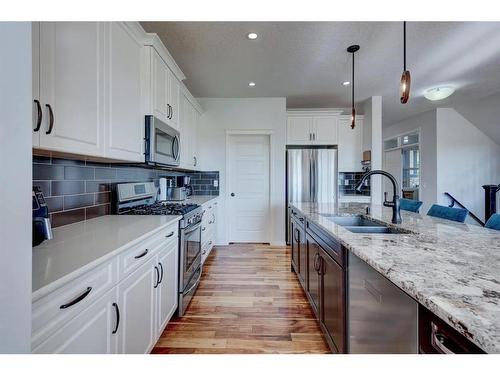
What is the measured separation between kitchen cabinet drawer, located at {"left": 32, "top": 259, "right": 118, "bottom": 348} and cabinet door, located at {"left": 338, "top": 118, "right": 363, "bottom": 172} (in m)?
4.57

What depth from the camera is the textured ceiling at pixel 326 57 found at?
248 cm

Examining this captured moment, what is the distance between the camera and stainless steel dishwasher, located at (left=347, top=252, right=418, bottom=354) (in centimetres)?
84

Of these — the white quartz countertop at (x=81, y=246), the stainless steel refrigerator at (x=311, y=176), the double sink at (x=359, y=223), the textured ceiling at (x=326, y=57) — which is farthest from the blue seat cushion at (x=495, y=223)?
the stainless steel refrigerator at (x=311, y=176)

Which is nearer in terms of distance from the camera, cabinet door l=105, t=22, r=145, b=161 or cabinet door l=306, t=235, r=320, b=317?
cabinet door l=105, t=22, r=145, b=161

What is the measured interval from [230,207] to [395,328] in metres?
3.82

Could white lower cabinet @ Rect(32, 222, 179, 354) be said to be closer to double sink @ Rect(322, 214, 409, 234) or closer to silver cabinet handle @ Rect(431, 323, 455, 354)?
silver cabinet handle @ Rect(431, 323, 455, 354)

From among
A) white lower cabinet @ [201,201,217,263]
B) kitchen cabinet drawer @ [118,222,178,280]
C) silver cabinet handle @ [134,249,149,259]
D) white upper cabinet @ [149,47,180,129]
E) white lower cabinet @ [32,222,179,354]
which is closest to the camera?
white lower cabinet @ [32,222,179,354]

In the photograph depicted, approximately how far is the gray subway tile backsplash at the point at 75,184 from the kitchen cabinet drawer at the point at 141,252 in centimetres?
63

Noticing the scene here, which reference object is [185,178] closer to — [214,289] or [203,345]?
[214,289]

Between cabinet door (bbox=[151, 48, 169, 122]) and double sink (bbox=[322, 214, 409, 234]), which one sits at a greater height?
cabinet door (bbox=[151, 48, 169, 122])

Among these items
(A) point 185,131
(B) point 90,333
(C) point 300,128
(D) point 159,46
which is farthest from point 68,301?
(C) point 300,128

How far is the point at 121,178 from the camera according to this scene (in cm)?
242

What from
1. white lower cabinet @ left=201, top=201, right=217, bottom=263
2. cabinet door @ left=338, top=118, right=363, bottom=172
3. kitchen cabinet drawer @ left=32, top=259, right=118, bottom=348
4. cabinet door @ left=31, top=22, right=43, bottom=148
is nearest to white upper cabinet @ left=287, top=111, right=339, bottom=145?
cabinet door @ left=338, top=118, right=363, bottom=172

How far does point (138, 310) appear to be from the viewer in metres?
1.38
